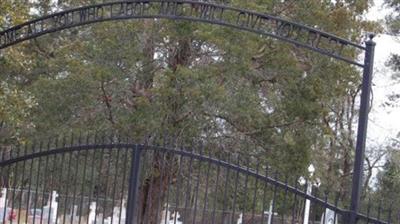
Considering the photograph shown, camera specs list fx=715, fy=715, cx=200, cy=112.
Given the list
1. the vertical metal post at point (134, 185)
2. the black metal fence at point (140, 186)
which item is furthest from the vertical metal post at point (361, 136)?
the vertical metal post at point (134, 185)

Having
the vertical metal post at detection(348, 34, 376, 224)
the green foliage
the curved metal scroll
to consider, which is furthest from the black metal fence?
the curved metal scroll

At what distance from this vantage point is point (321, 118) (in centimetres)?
1908

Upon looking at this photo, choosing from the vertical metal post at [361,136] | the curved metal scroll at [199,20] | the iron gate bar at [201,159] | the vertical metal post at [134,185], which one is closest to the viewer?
the iron gate bar at [201,159]

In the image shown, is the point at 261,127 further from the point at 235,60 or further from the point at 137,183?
the point at 137,183

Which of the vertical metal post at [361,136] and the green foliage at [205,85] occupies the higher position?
the green foliage at [205,85]

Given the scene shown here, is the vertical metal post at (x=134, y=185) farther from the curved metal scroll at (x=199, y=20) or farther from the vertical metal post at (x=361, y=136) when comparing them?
the vertical metal post at (x=361, y=136)

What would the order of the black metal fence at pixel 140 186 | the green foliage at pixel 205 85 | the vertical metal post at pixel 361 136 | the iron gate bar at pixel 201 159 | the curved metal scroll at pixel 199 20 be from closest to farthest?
the iron gate bar at pixel 201 159 < the vertical metal post at pixel 361 136 < the black metal fence at pixel 140 186 < the curved metal scroll at pixel 199 20 < the green foliage at pixel 205 85

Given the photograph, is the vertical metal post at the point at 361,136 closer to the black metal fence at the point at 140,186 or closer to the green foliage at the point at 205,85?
the black metal fence at the point at 140,186

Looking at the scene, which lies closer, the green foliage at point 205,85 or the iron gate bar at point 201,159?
the iron gate bar at point 201,159

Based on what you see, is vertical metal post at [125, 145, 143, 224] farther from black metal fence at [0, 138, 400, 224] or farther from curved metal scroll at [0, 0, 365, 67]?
curved metal scroll at [0, 0, 365, 67]

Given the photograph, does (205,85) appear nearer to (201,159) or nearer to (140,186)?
(140,186)

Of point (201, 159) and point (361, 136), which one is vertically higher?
point (361, 136)

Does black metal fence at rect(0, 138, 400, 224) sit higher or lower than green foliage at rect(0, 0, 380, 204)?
lower

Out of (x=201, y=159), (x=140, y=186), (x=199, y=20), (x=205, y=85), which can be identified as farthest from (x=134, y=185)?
(x=205, y=85)
